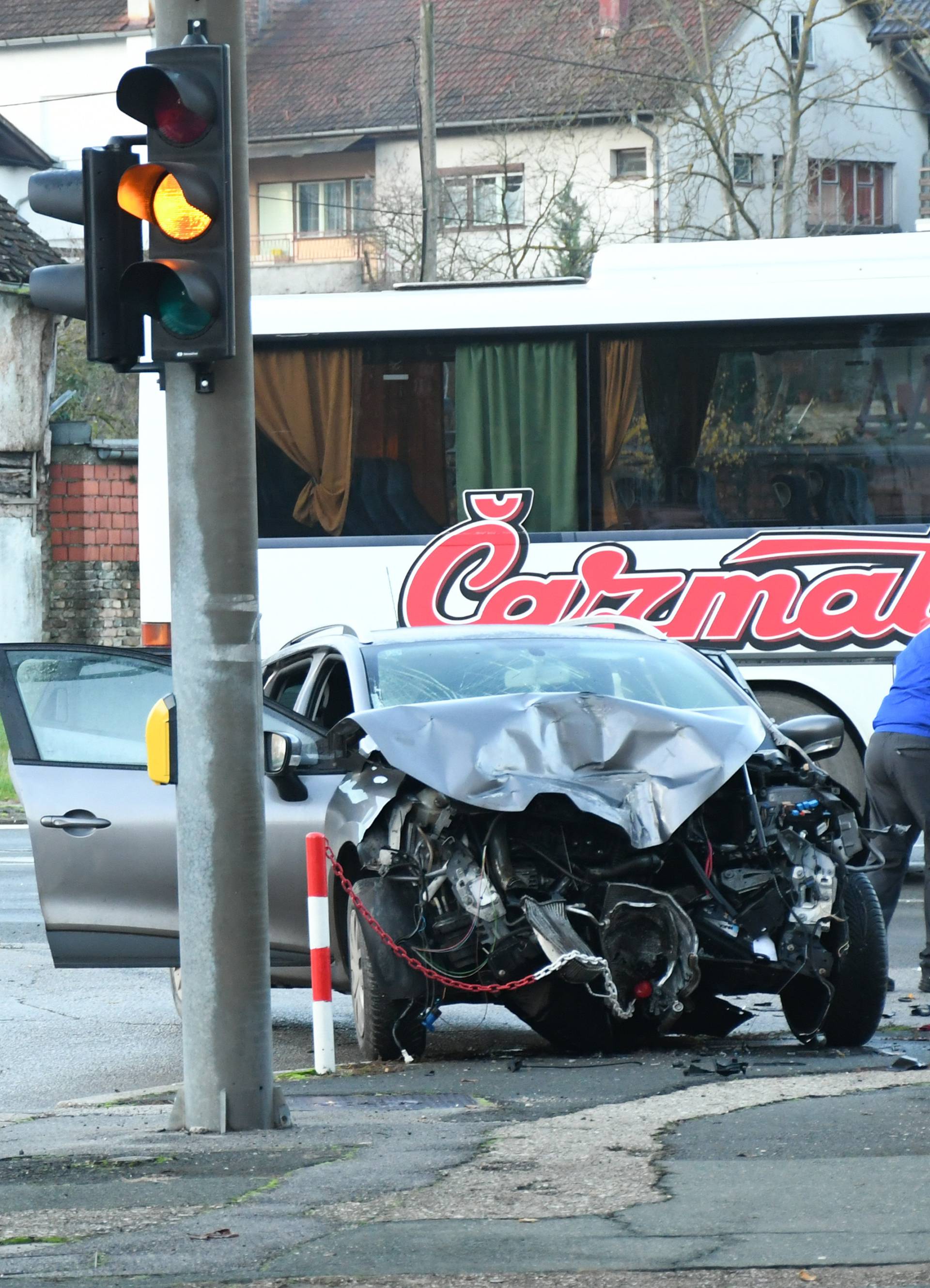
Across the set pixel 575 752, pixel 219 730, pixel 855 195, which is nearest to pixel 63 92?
pixel 855 195

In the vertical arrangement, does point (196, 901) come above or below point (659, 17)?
below

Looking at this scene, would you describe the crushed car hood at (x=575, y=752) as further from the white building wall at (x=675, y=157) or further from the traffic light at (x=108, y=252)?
the white building wall at (x=675, y=157)

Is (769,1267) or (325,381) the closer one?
(769,1267)

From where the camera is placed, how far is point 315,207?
54781mm

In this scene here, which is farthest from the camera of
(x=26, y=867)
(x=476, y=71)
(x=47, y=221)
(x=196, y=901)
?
(x=47, y=221)

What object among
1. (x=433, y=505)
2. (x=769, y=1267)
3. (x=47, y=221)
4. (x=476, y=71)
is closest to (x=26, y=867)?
(x=433, y=505)

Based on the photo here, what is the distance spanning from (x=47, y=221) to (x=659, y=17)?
2008 cm

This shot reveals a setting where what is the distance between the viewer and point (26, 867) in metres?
14.3

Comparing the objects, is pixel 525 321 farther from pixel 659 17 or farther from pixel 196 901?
pixel 659 17

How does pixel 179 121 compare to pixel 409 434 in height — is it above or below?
above

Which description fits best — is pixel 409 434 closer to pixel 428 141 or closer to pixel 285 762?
pixel 285 762

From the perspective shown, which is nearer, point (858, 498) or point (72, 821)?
point (72, 821)

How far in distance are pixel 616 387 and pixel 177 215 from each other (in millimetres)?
7579

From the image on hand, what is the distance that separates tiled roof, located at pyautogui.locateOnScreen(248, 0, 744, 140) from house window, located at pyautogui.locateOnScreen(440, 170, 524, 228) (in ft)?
4.75
